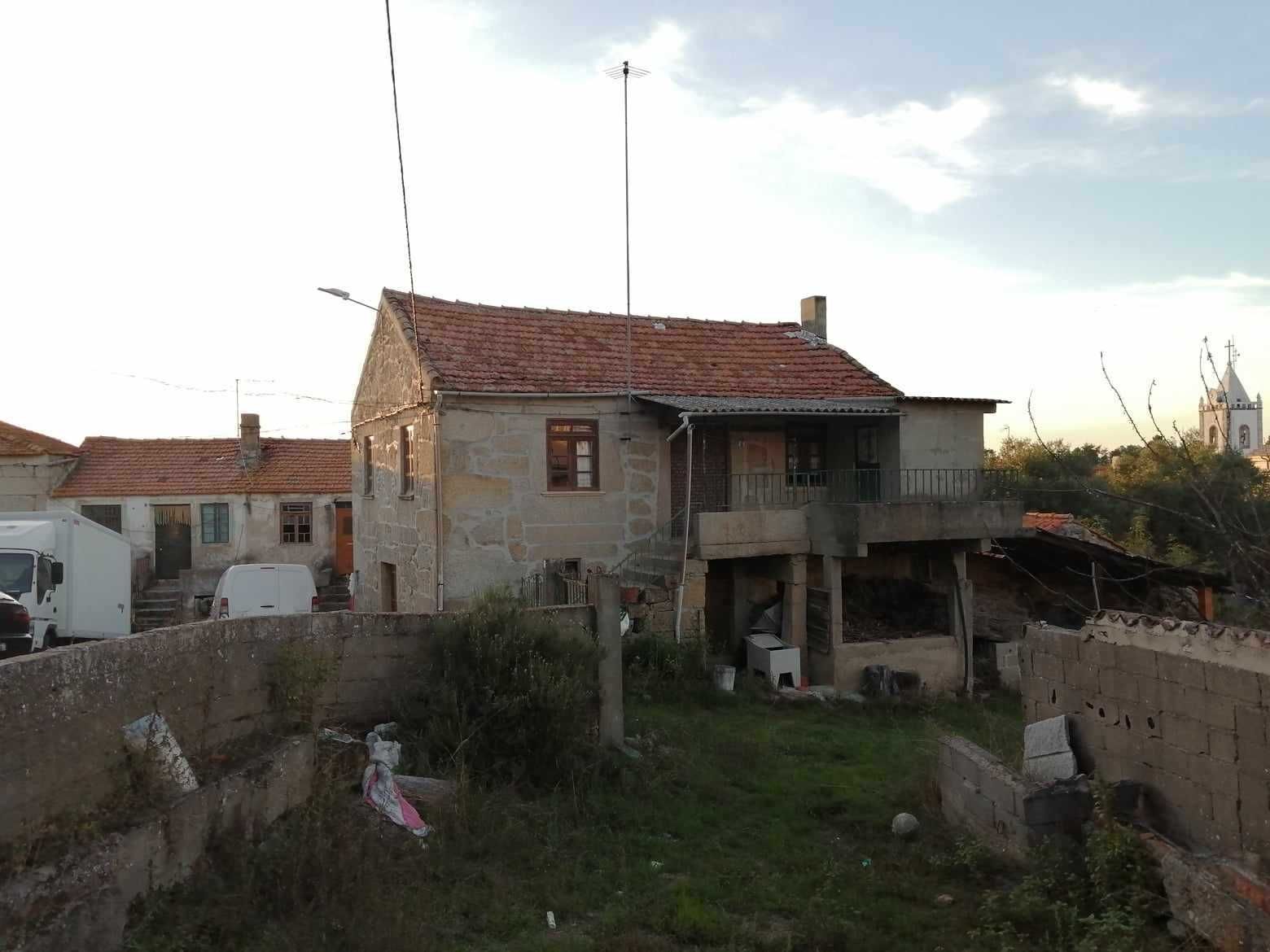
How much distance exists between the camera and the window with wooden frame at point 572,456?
53.5 ft

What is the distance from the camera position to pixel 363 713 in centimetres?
858

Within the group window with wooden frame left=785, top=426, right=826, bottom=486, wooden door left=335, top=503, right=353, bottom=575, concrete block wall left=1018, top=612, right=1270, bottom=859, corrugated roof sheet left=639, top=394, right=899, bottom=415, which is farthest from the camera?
wooden door left=335, top=503, right=353, bottom=575

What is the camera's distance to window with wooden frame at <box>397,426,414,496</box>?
1720 centimetres

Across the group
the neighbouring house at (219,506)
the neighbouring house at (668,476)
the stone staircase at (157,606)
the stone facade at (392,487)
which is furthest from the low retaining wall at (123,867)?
the neighbouring house at (219,506)

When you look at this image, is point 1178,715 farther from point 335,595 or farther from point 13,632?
→ point 335,595

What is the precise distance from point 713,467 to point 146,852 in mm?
13369

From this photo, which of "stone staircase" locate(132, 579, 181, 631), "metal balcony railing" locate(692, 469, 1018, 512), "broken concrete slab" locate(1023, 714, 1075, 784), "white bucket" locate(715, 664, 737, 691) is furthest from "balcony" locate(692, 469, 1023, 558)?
"stone staircase" locate(132, 579, 181, 631)

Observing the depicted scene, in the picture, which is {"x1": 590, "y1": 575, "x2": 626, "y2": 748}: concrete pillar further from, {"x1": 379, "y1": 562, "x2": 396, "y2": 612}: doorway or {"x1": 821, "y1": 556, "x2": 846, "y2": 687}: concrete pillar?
{"x1": 379, "y1": 562, "x2": 396, "y2": 612}: doorway

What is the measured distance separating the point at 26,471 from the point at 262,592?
14.1 meters

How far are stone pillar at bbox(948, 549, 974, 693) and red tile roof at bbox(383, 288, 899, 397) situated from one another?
3.54m

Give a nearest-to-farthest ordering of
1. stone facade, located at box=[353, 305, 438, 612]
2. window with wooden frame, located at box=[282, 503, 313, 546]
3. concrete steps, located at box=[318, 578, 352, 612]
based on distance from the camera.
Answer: stone facade, located at box=[353, 305, 438, 612]
concrete steps, located at box=[318, 578, 352, 612]
window with wooden frame, located at box=[282, 503, 313, 546]

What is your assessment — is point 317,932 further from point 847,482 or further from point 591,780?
point 847,482

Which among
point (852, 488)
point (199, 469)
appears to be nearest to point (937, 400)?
point (852, 488)

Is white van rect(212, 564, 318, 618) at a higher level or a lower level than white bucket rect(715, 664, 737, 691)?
higher
